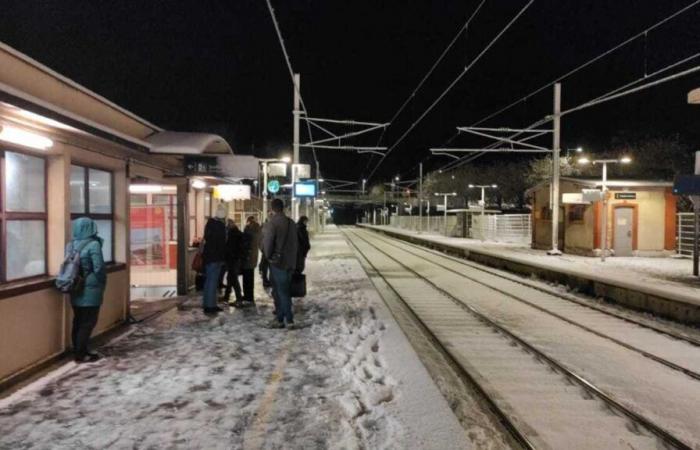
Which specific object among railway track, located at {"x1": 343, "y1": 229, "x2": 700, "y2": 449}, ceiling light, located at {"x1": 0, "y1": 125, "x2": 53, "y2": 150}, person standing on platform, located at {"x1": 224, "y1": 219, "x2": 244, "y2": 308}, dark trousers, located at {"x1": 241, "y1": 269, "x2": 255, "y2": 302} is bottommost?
railway track, located at {"x1": 343, "y1": 229, "x2": 700, "y2": 449}

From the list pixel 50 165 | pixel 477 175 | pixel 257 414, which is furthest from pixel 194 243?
pixel 477 175

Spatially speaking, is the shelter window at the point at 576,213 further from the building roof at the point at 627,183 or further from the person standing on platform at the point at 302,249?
the person standing on platform at the point at 302,249

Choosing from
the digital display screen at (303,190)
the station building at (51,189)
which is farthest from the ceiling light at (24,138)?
the digital display screen at (303,190)

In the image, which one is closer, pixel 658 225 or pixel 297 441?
pixel 297 441

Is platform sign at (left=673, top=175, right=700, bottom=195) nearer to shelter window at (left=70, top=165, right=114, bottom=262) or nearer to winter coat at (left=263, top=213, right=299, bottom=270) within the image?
winter coat at (left=263, top=213, right=299, bottom=270)

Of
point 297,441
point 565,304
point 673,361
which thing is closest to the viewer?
point 297,441

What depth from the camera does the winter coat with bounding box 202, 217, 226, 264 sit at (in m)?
10.3

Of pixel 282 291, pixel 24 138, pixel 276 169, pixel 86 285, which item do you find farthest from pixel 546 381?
pixel 276 169

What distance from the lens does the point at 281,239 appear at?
8922 millimetres

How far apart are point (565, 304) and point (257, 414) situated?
1059cm

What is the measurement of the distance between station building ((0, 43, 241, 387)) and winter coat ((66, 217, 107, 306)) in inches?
18.0

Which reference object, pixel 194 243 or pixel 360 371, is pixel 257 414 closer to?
pixel 360 371

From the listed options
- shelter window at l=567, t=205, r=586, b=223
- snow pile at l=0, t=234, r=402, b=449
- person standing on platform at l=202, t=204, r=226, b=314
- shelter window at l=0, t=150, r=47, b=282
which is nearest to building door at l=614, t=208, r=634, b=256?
shelter window at l=567, t=205, r=586, b=223

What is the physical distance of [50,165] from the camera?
7.35 metres
